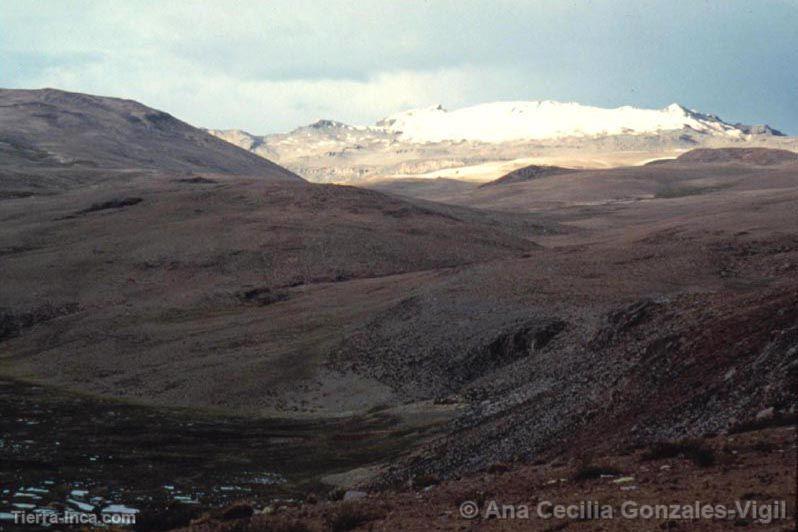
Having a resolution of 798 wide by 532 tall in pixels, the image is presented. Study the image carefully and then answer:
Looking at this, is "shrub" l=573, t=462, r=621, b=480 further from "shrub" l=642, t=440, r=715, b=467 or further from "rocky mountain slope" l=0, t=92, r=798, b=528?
"rocky mountain slope" l=0, t=92, r=798, b=528

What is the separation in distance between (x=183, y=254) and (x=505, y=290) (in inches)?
1179

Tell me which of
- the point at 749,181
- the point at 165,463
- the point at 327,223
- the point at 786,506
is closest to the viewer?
the point at 786,506

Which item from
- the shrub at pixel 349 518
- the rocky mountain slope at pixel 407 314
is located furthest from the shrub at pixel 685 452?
the shrub at pixel 349 518

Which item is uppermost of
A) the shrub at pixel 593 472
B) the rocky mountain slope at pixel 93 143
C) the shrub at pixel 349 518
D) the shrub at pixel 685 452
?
the rocky mountain slope at pixel 93 143

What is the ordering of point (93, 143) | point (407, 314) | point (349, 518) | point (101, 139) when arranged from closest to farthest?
point (349, 518)
point (407, 314)
point (93, 143)
point (101, 139)

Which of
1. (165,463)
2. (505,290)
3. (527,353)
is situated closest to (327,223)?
(505,290)

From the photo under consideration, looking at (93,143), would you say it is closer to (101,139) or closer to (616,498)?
(101,139)

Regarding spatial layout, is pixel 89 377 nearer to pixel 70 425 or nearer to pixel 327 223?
pixel 70 425

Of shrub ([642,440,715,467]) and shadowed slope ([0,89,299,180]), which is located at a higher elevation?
shadowed slope ([0,89,299,180])

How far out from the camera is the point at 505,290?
4572 centimetres

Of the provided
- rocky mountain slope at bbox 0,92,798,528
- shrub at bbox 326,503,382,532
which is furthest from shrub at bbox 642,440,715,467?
shrub at bbox 326,503,382,532

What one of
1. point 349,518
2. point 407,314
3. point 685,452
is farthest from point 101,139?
point 685,452

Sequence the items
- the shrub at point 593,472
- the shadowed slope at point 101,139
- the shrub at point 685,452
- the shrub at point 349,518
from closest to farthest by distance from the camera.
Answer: the shrub at point 685,452, the shrub at point 349,518, the shrub at point 593,472, the shadowed slope at point 101,139

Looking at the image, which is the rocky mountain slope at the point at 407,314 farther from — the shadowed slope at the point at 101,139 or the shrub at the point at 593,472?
the shadowed slope at the point at 101,139
